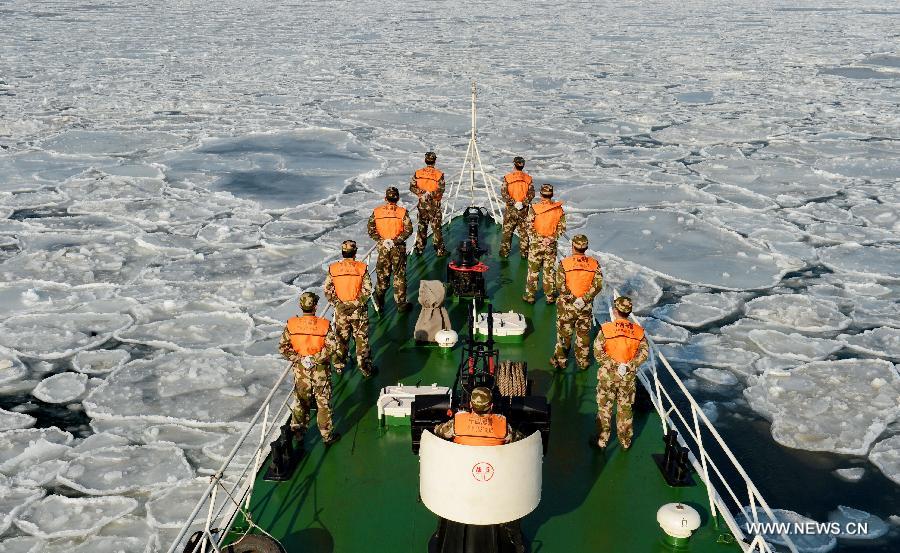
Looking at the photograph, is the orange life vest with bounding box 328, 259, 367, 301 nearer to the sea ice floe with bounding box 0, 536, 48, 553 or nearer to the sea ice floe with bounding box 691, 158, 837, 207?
the sea ice floe with bounding box 0, 536, 48, 553

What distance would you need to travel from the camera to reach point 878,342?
34.4 ft

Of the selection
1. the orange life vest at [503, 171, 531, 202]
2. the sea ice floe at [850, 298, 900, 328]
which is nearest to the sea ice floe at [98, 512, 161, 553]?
the orange life vest at [503, 171, 531, 202]

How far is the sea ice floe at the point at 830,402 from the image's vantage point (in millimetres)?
8289

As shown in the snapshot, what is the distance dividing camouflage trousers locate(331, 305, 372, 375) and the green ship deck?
26cm

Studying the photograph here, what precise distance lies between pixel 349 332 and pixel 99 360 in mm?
4427

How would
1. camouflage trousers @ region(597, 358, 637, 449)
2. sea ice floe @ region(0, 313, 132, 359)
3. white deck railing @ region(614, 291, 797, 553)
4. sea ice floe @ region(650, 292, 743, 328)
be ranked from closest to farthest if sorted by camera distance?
white deck railing @ region(614, 291, 797, 553)
camouflage trousers @ region(597, 358, 637, 449)
sea ice floe @ region(0, 313, 132, 359)
sea ice floe @ region(650, 292, 743, 328)

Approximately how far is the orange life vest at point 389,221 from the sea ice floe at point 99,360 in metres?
3.94

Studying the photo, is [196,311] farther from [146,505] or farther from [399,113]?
[399,113]

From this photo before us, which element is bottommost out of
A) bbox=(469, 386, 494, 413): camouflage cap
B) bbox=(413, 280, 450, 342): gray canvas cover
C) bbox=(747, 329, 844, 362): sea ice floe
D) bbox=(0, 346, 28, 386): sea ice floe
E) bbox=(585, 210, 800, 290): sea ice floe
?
bbox=(0, 346, 28, 386): sea ice floe

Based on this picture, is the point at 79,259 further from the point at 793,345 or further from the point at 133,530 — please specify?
the point at 793,345

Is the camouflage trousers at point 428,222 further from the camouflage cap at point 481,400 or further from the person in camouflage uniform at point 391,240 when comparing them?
the camouflage cap at point 481,400

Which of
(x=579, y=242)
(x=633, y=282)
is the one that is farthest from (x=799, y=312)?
(x=579, y=242)

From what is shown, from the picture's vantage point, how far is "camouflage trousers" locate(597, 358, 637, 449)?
5973 millimetres

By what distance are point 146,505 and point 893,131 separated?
2388 centimetres
